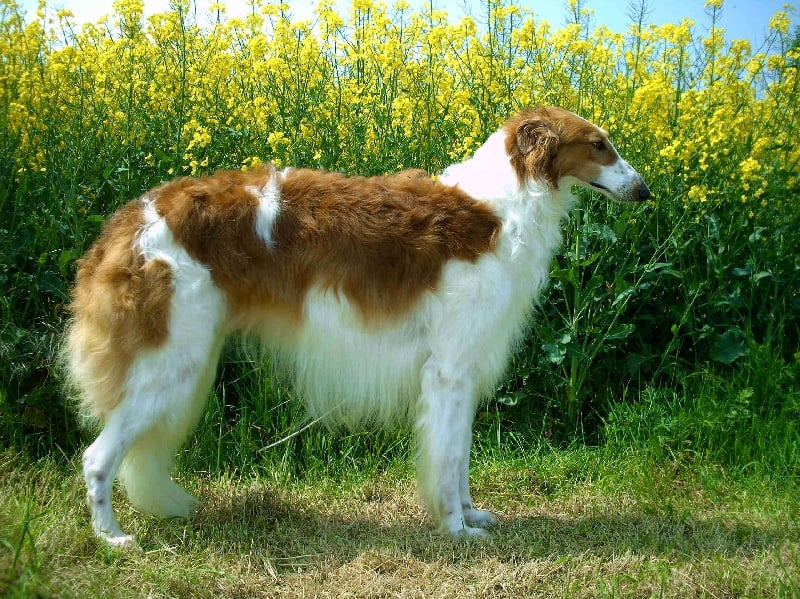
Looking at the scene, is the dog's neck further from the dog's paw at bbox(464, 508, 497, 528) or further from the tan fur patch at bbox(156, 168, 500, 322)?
the dog's paw at bbox(464, 508, 497, 528)

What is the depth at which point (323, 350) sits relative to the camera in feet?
13.9

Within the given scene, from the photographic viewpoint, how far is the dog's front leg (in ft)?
13.9

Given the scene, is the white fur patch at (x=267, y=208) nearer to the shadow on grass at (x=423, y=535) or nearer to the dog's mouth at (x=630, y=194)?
the shadow on grass at (x=423, y=535)

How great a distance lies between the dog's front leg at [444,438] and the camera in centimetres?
423

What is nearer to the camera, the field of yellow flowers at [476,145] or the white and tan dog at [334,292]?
the white and tan dog at [334,292]

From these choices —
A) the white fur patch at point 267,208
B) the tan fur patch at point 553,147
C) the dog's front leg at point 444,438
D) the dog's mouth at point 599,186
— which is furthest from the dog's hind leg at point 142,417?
the dog's mouth at point 599,186

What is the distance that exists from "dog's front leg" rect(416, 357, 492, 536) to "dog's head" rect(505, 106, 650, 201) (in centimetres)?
112

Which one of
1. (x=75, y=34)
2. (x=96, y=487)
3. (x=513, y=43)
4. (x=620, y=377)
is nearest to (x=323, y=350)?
(x=96, y=487)

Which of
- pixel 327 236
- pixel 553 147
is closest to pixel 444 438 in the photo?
pixel 327 236

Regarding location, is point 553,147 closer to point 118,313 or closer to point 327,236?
point 327,236

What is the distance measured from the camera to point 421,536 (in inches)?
169

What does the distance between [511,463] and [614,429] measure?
2.29ft

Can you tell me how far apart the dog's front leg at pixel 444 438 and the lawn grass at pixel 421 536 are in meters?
0.16

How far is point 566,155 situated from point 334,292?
1.39m
